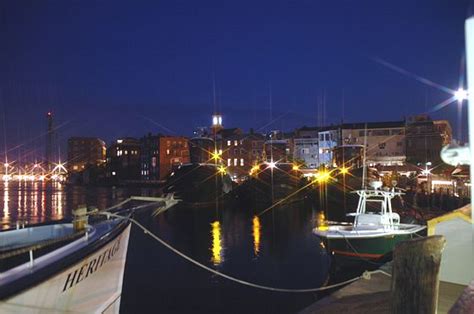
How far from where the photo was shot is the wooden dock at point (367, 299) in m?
7.97

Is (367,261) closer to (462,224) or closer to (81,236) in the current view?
(462,224)

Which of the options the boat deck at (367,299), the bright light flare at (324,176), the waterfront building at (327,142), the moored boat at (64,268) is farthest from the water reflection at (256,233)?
the waterfront building at (327,142)

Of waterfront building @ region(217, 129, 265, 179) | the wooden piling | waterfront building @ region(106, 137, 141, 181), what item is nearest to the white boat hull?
the wooden piling

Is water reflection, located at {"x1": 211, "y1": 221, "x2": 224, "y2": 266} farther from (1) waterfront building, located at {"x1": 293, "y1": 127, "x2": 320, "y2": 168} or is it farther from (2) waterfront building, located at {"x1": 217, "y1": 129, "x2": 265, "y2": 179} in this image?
(2) waterfront building, located at {"x1": 217, "y1": 129, "x2": 265, "y2": 179}

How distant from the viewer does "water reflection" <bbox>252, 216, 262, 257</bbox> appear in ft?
81.9

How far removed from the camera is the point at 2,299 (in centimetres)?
521

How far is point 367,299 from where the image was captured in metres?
8.89

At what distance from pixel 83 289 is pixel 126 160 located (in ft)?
417

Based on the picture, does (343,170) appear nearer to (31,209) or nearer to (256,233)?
(256,233)

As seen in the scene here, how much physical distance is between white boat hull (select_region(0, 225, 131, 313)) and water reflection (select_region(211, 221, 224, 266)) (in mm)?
11884

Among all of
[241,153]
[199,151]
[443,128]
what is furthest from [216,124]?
[443,128]

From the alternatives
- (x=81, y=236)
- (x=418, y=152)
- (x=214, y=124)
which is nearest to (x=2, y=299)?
(x=81, y=236)

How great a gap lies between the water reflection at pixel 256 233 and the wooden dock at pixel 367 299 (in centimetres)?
1345

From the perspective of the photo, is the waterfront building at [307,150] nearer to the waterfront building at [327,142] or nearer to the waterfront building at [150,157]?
the waterfront building at [327,142]
